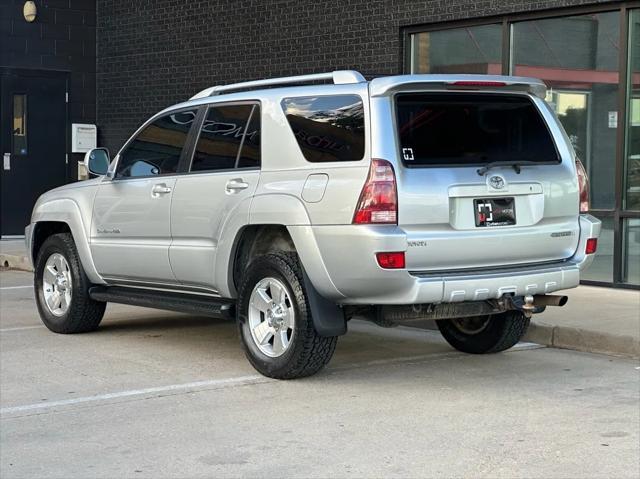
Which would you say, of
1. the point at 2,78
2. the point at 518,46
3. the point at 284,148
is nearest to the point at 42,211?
the point at 284,148

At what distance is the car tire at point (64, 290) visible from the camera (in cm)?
877

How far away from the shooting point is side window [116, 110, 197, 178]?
26.1 ft

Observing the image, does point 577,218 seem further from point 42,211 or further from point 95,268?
point 42,211

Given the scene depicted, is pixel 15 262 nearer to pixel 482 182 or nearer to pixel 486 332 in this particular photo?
pixel 486 332

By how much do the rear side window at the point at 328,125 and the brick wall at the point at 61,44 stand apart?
11.9 meters

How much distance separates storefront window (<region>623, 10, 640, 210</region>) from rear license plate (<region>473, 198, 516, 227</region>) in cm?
491

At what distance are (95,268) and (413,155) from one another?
3.25 m

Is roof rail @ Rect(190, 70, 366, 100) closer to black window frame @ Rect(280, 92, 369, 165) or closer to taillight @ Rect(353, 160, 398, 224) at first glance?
black window frame @ Rect(280, 92, 369, 165)

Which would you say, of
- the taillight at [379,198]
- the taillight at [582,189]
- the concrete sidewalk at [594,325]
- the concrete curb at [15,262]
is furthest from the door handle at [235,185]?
the concrete curb at [15,262]

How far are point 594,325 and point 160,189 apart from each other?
12.3ft

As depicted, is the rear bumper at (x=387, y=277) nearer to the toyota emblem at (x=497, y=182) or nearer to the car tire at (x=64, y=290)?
the toyota emblem at (x=497, y=182)

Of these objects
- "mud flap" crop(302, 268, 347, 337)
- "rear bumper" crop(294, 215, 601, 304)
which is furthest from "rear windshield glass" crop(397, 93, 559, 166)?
"mud flap" crop(302, 268, 347, 337)

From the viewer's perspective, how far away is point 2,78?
57.5 ft

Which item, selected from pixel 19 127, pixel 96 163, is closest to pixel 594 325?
pixel 96 163
